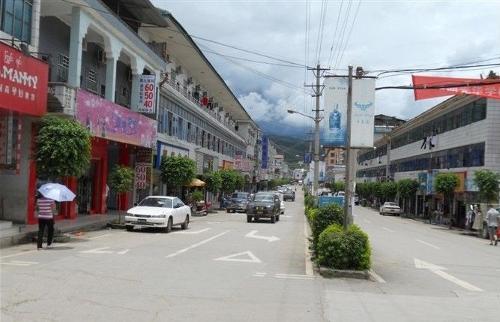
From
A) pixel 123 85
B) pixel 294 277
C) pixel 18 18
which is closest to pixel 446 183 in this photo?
pixel 123 85

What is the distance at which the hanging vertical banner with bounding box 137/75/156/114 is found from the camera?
3192 cm

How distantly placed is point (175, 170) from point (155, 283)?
27.0 metres

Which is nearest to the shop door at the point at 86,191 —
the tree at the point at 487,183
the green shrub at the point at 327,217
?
the green shrub at the point at 327,217

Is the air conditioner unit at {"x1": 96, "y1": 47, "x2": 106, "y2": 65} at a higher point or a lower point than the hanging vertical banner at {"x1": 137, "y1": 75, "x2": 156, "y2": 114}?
→ higher

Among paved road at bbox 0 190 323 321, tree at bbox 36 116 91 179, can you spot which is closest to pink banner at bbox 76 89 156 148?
tree at bbox 36 116 91 179

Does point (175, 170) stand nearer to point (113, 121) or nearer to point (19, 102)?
point (113, 121)

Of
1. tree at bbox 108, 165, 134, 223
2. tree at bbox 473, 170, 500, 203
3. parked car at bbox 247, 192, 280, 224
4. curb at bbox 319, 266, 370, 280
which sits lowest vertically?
curb at bbox 319, 266, 370, 280

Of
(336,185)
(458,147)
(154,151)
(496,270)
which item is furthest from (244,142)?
(496,270)

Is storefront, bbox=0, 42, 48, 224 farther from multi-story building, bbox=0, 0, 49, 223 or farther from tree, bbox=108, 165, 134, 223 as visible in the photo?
tree, bbox=108, 165, 134, 223

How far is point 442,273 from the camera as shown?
15023 mm

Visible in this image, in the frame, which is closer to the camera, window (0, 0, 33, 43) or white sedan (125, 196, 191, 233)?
window (0, 0, 33, 43)

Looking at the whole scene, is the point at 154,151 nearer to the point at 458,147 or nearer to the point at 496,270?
the point at 496,270

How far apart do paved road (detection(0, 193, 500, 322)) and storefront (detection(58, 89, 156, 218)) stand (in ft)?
25.4

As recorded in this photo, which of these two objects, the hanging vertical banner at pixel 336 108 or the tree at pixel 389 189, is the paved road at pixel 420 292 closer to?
the hanging vertical banner at pixel 336 108
